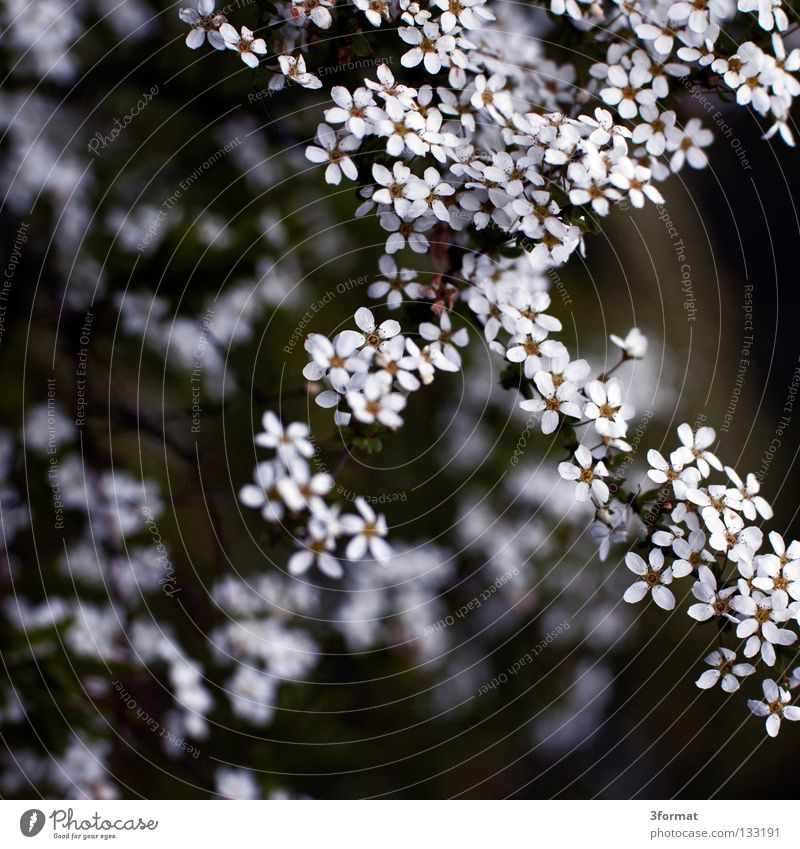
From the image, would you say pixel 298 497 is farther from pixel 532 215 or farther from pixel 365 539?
pixel 532 215

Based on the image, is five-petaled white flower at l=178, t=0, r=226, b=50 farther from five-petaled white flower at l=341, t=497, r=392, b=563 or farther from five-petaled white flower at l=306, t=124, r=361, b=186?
five-petaled white flower at l=341, t=497, r=392, b=563

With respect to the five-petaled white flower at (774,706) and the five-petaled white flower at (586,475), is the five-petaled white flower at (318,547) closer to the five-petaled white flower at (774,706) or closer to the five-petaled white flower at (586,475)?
the five-petaled white flower at (586,475)

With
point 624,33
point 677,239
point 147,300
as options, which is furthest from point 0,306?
point 677,239

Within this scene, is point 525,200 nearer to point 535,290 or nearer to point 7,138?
point 535,290

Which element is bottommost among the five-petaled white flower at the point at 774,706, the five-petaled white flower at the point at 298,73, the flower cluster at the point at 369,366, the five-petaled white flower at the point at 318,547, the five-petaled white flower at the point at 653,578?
the five-petaled white flower at the point at 774,706
